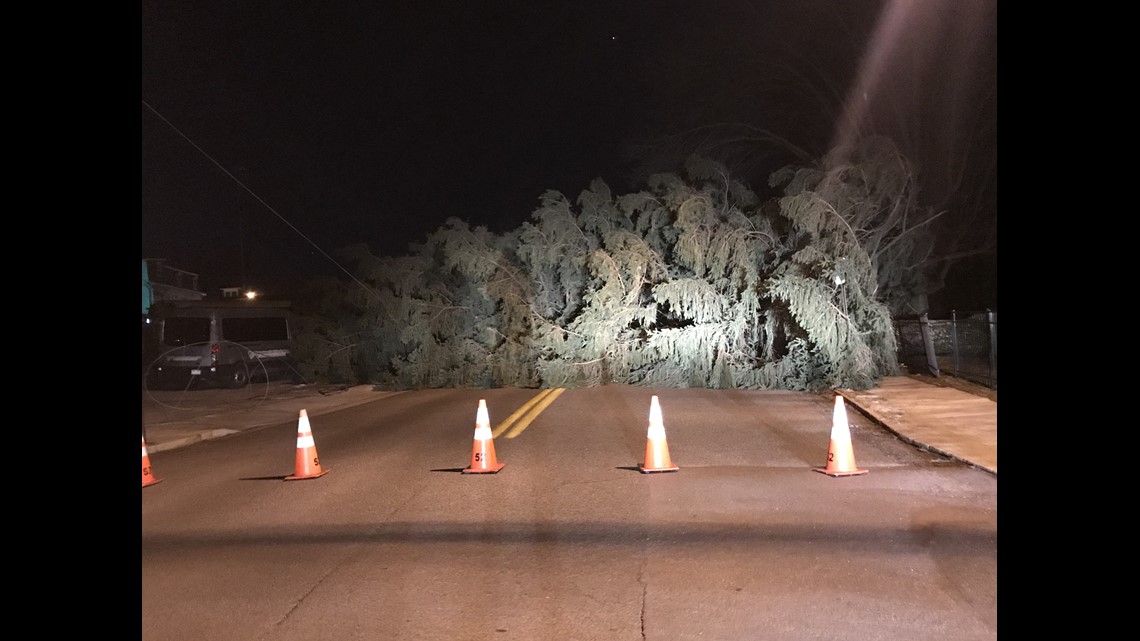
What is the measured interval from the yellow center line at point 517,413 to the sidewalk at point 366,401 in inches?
161

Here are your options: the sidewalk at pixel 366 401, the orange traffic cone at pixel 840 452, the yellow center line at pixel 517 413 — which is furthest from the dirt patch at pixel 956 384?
the yellow center line at pixel 517 413

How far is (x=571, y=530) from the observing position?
21.4 feet

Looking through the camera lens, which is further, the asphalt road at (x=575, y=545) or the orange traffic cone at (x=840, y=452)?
the orange traffic cone at (x=840, y=452)

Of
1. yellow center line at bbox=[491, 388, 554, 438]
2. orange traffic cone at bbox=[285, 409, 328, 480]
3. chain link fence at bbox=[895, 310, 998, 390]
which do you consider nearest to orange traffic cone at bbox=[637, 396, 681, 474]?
yellow center line at bbox=[491, 388, 554, 438]

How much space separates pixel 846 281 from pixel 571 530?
12.6m

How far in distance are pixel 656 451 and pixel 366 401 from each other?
36.0 feet

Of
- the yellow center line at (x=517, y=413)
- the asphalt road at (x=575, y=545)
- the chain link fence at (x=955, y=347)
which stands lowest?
the asphalt road at (x=575, y=545)

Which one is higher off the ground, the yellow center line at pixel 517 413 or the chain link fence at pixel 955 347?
the chain link fence at pixel 955 347

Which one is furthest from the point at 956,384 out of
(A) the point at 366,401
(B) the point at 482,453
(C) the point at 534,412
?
(A) the point at 366,401

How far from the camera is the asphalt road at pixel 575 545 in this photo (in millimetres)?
4645

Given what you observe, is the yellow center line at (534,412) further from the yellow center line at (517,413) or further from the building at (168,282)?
the building at (168,282)

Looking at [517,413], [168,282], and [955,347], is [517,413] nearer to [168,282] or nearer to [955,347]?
[955,347]

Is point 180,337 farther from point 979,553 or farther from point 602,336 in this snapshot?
point 979,553

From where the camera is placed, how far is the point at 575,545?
20.0 ft
